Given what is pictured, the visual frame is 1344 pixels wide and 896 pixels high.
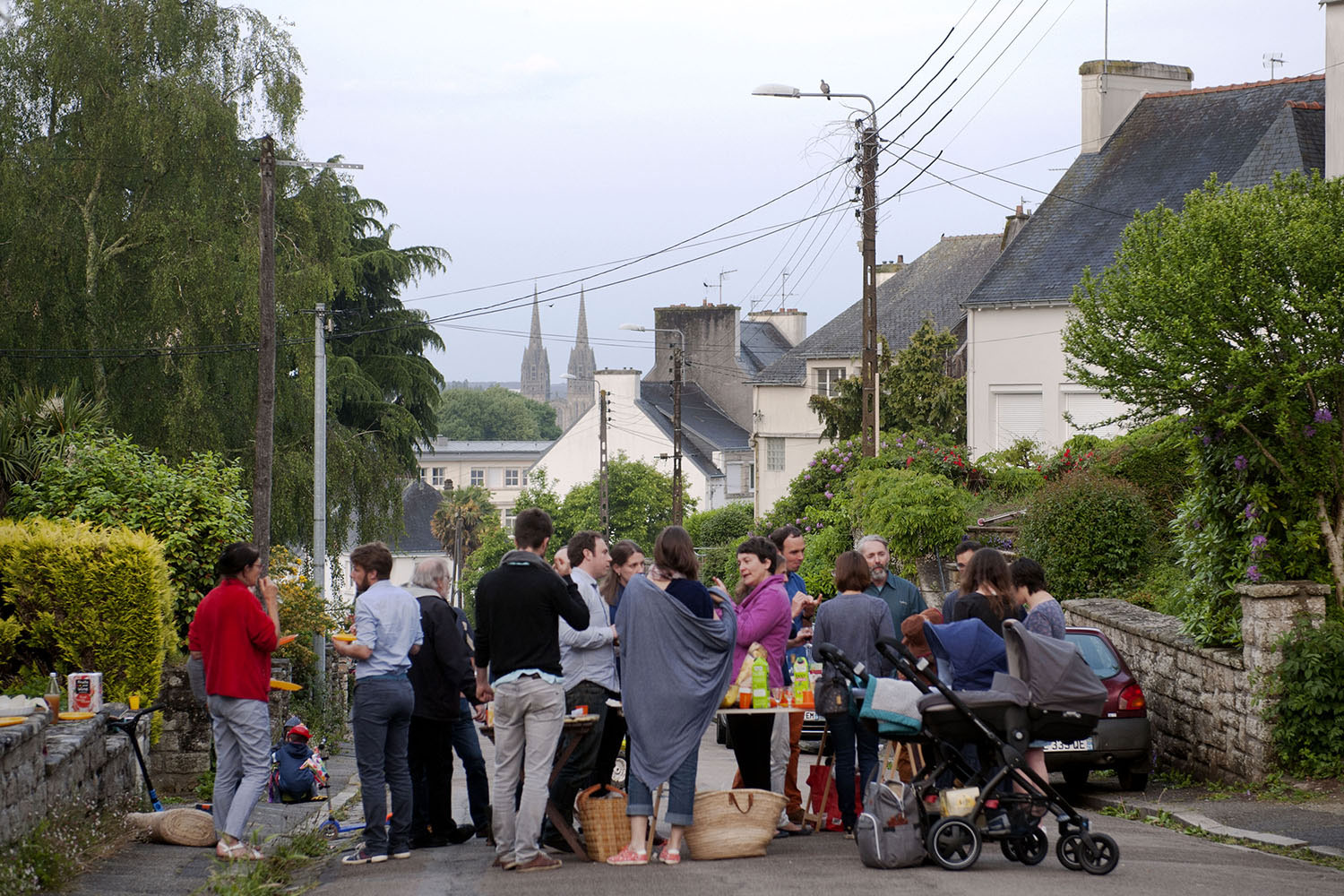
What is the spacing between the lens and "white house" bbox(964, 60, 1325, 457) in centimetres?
3150

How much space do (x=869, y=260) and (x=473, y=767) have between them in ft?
52.1

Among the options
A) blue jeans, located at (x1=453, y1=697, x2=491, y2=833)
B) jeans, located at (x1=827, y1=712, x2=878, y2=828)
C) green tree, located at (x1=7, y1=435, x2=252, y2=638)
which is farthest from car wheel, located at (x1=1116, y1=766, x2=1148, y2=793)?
green tree, located at (x1=7, y1=435, x2=252, y2=638)

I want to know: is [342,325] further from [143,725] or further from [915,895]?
[915,895]

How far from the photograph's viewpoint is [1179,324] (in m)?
10.8

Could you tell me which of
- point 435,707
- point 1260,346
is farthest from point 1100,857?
point 1260,346

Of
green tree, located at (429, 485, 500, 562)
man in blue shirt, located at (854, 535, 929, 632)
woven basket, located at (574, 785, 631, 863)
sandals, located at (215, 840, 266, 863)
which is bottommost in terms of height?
green tree, located at (429, 485, 500, 562)

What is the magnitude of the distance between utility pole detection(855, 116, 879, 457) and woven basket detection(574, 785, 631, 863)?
15633 millimetres

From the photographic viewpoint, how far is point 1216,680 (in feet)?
37.6

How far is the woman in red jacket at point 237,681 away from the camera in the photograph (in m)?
8.34

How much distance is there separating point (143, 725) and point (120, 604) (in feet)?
3.44

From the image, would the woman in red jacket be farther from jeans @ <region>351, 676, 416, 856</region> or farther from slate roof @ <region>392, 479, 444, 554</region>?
slate roof @ <region>392, 479, 444, 554</region>

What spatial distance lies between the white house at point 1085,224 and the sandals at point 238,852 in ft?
80.5

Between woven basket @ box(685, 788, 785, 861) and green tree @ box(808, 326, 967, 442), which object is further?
green tree @ box(808, 326, 967, 442)

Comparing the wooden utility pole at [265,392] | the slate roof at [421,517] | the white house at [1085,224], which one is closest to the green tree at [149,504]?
the wooden utility pole at [265,392]
